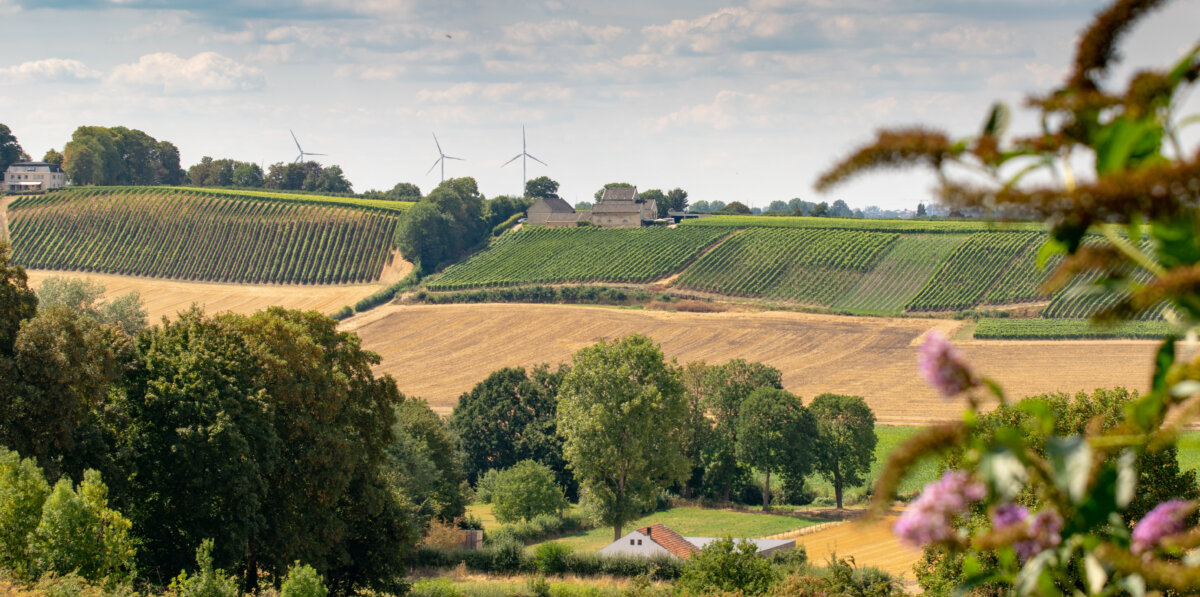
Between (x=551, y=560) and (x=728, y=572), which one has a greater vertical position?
(x=728, y=572)

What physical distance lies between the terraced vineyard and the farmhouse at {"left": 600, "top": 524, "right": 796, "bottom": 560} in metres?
65.4

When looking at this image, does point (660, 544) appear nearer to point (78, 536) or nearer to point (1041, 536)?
point (78, 536)

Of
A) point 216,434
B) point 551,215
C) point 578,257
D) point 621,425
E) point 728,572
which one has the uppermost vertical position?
point 551,215

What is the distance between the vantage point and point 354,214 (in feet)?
500

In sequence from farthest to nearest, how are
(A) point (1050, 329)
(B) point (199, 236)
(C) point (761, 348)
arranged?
(B) point (199, 236), (C) point (761, 348), (A) point (1050, 329)

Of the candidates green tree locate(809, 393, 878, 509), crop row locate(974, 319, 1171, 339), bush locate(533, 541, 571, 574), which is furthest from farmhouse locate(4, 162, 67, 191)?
bush locate(533, 541, 571, 574)

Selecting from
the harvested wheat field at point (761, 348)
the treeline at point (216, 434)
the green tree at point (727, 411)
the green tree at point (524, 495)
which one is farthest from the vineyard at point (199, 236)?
the treeline at point (216, 434)

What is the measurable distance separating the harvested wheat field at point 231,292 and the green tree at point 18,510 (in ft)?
311

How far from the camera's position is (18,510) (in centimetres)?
2388

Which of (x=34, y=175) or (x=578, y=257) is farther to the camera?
(x=34, y=175)

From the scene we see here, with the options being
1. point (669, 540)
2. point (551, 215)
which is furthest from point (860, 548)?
point (551, 215)

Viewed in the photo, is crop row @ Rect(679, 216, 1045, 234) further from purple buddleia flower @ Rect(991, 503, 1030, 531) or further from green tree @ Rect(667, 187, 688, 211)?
purple buddleia flower @ Rect(991, 503, 1030, 531)

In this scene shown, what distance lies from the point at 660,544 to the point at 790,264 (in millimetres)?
86145

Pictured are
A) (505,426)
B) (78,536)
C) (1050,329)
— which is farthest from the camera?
(1050,329)
